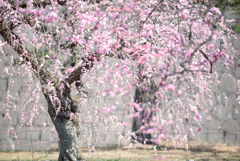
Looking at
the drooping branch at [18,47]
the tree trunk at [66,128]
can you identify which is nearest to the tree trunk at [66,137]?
the tree trunk at [66,128]

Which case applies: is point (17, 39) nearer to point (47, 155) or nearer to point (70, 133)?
point (70, 133)

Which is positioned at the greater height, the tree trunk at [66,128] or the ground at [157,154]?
the tree trunk at [66,128]

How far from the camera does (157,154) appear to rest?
5301 millimetres

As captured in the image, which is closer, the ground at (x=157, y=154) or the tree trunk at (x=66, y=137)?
the tree trunk at (x=66, y=137)

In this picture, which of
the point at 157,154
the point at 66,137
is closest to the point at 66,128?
the point at 66,137

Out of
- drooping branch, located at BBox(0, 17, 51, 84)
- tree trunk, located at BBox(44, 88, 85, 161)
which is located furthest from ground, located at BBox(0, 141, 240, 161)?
drooping branch, located at BBox(0, 17, 51, 84)

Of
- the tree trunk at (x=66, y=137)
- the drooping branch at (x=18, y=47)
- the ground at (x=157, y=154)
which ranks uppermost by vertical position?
the drooping branch at (x=18, y=47)

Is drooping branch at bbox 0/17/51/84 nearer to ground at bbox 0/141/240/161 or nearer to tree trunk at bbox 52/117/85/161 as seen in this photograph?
tree trunk at bbox 52/117/85/161

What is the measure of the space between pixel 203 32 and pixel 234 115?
14.4ft

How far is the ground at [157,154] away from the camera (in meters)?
4.89

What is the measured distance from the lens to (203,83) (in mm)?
3805

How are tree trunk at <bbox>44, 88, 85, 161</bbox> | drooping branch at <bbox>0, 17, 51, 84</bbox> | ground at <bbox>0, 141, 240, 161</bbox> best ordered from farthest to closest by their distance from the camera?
1. ground at <bbox>0, 141, 240, 161</bbox>
2. tree trunk at <bbox>44, 88, 85, 161</bbox>
3. drooping branch at <bbox>0, 17, 51, 84</bbox>

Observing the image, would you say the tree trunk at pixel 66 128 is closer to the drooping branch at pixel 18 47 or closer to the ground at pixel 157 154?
the drooping branch at pixel 18 47

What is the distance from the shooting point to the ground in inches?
193
